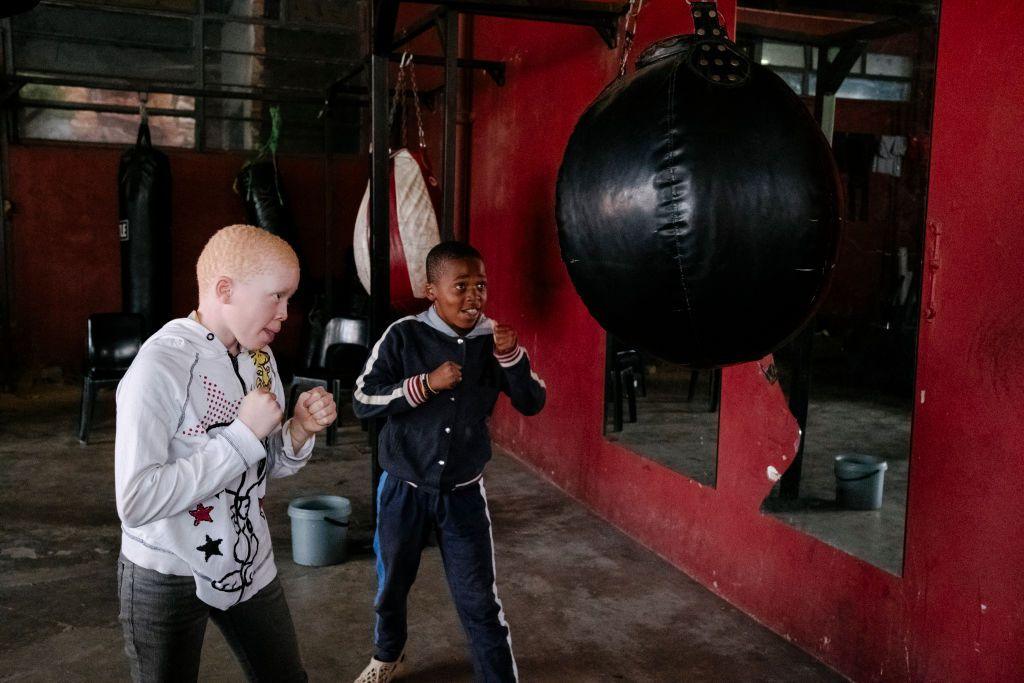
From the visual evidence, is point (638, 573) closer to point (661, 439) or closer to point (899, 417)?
point (661, 439)

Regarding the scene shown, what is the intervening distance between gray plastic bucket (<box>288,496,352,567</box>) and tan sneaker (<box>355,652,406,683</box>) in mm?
952

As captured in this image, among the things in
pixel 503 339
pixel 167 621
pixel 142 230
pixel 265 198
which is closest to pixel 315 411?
pixel 167 621

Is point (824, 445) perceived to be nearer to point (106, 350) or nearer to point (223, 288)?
point (223, 288)

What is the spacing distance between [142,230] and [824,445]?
211 inches

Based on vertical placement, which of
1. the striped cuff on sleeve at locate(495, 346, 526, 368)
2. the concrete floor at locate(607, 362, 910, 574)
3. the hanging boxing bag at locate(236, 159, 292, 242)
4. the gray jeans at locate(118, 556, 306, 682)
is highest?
the hanging boxing bag at locate(236, 159, 292, 242)

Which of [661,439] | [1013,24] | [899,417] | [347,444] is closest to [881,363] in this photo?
[899,417]

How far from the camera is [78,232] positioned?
24.3 feet

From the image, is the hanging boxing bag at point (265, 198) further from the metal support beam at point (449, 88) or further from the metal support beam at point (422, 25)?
the metal support beam at point (449, 88)

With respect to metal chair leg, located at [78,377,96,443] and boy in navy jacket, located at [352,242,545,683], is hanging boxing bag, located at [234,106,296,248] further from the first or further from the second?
boy in navy jacket, located at [352,242,545,683]

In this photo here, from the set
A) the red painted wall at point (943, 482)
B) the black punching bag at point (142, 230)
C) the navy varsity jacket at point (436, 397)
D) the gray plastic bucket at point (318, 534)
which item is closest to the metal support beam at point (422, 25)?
the red painted wall at point (943, 482)

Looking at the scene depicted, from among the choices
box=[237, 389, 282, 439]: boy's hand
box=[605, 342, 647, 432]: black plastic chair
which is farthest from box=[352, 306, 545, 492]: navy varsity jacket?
box=[605, 342, 647, 432]: black plastic chair

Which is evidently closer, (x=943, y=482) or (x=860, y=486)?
(x=943, y=482)

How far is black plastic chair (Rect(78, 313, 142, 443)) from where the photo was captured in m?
5.41

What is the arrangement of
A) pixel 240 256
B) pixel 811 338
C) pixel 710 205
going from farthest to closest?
pixel 811 338 < pixel 240 256 < pixel 710 205
